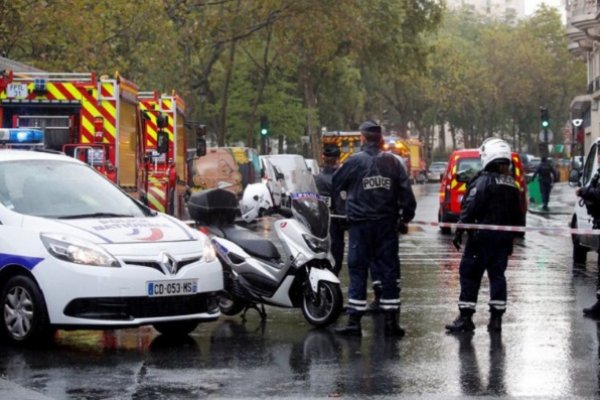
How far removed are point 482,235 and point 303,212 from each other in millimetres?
1589

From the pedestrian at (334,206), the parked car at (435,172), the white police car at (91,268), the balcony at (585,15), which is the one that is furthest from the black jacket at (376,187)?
the parked car at (435,172)

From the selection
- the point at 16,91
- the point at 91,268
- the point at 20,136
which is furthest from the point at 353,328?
the point at 16,91

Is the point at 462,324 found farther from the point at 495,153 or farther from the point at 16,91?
A: the point at 16,91

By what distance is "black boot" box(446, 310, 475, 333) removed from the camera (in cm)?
1196

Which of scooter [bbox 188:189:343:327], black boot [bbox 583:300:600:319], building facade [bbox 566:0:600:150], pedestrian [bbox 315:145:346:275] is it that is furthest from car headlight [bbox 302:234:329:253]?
building facade [bbox 566:0:600:150]

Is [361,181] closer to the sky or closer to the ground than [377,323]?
closer to the sky

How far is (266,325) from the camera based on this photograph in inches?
500

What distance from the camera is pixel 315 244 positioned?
40.3 ft

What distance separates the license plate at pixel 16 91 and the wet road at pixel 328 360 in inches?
289

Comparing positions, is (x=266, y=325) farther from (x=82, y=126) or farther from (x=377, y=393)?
(x=82, y=126)

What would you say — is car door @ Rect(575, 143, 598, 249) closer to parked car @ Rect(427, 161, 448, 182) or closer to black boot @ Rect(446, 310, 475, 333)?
black boot @ Rect(446, 310, 475, 333)

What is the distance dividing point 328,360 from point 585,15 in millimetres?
54519

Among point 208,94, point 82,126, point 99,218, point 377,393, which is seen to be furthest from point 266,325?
point 208,94

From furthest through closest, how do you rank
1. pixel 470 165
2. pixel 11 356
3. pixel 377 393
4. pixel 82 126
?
pixel 470 165 → pixel 82 126 → pixel 11 356 → pixel 377 393
